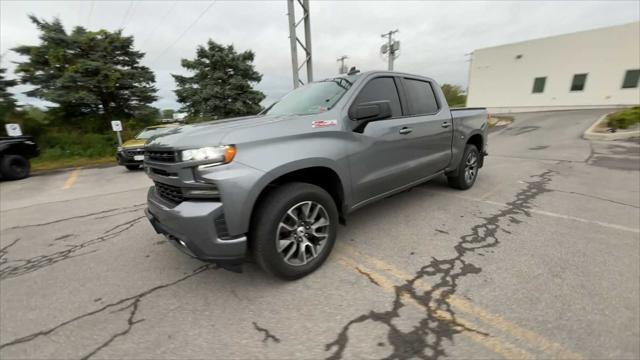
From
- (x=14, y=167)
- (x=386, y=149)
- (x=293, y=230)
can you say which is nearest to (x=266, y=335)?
(x=293, y=230)

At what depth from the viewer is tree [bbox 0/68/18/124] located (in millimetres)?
12141

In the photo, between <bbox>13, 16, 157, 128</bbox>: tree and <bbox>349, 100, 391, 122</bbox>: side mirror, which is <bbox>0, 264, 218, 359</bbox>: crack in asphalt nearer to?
<bbox>349, 100, 391, 122</bbox>: side mirror

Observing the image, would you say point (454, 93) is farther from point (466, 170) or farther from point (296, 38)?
point (466, 170)

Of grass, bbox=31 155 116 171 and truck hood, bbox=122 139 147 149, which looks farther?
grass, bbox=31 155 116 171

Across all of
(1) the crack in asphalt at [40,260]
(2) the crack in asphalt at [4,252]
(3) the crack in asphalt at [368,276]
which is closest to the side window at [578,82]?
(3) the crack in asphalt at [368,276]

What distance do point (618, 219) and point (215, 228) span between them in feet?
16.0

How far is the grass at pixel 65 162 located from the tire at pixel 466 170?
43.7 ft

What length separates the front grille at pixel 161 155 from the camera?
2.23m

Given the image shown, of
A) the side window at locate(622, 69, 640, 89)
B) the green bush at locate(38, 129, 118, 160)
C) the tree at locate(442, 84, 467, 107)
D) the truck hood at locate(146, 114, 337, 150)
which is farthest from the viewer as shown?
the tree at locate(442, 84, 467, 107)

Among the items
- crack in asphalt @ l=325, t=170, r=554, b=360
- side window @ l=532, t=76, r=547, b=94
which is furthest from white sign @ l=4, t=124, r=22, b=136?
side window @ l=532, t=76, r=547, b=94

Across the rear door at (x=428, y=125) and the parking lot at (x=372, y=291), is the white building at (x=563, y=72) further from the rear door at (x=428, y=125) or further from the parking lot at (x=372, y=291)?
the rear door at (x=428, y=125)

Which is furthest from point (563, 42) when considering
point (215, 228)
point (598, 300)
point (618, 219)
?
point (215, 228)

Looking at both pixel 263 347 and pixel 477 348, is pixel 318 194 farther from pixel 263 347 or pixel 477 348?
pixel 477 348

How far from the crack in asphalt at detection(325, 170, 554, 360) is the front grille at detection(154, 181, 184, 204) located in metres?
1.60
